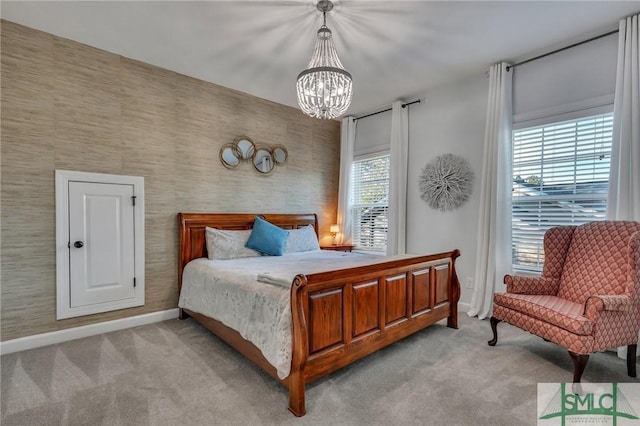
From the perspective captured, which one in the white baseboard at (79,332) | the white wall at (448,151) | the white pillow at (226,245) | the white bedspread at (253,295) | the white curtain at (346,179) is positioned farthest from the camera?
the white curtain at (346,179)

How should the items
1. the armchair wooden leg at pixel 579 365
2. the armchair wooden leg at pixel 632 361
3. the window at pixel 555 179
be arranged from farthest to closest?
1. the window at pixel 555 179
2. the armchair wooden leg at pixel 632 361
3. the armchair wooden leg at pixel 579 365

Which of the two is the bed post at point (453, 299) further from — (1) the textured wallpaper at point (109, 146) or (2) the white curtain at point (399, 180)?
(1) the textured wallpaper at point (109, 146)

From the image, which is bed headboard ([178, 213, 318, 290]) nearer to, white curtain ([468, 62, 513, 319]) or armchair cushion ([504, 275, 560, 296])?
white curtain ([468, 62, 513, 319])

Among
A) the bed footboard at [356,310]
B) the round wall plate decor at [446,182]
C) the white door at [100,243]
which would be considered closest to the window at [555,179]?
the round wall plate decor at [446,182]

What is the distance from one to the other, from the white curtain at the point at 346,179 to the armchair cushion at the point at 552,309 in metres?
2.73

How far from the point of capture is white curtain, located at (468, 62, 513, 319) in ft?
11.0

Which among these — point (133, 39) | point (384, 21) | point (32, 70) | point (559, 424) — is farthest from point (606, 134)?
point (32, 70)

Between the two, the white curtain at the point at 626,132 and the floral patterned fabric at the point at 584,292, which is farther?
the white curtain at the point at 626,132

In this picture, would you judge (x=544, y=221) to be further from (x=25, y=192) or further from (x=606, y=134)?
(x=25, y=192)

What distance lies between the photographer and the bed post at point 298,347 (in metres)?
1.86

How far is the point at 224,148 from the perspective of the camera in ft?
13.1

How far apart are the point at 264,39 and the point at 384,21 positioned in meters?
1.13

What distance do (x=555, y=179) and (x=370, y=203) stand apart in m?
2.44

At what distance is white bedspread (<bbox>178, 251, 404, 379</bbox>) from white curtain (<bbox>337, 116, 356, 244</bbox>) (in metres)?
1.59
